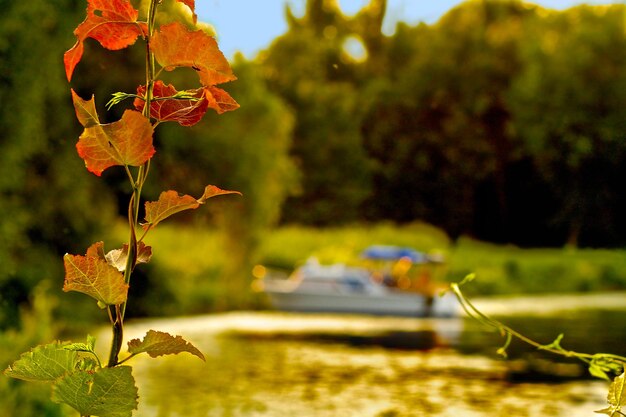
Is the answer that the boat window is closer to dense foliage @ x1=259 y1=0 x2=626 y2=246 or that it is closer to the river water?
the river water

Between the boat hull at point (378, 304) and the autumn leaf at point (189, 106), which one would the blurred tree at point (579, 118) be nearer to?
A: the boat hull at point (378, 304)

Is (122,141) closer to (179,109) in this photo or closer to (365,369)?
(179,109)

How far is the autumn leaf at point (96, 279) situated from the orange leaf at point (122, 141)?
0.11m

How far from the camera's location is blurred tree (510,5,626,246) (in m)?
28.4

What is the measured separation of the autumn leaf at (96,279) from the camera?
1478 millimetres

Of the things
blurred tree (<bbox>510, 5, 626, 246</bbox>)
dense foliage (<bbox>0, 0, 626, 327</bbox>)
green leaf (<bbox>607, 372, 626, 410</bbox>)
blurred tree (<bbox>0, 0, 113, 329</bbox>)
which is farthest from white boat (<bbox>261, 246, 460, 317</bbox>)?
green leaf (<bbox>607, 372, 626, 410</bbox>)

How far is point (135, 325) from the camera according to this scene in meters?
Result: 17.2

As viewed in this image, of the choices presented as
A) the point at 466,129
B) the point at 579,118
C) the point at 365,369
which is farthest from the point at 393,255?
the point at 365,369

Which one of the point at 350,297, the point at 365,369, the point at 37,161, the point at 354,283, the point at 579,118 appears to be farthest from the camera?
the point at 579,118

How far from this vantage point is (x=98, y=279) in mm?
1481

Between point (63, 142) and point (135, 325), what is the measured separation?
4132 millimetres

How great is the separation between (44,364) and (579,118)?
31542mm

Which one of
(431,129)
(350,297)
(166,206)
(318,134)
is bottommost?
(166,206)

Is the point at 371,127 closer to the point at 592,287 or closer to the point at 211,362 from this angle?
the point at 592,287
